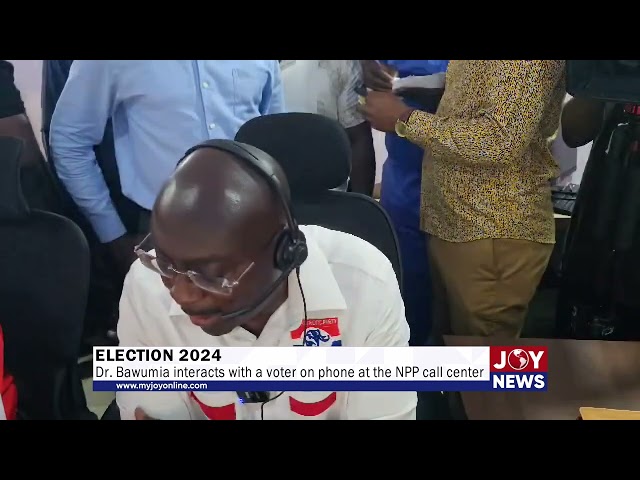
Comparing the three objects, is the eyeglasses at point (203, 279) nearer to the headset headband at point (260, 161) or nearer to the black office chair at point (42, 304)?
the headset headband at point (260, 161)

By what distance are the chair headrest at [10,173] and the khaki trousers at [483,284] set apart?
86 cm

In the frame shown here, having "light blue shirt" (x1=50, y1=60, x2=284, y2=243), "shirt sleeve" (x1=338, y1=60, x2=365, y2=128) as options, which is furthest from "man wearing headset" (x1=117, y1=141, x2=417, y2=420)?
"shirt sleeve" (x1=338, y1=60, x2=365, y2=128)

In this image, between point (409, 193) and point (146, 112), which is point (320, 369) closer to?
point (409, 193)

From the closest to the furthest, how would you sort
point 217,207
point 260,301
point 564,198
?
point 217,207 < point 260,301 < point 564,198

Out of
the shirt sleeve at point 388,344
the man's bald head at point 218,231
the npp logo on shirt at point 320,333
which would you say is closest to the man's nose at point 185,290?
the man's bald head at point 218,231

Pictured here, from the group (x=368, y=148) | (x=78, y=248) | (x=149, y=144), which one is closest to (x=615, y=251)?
(x=368, y=148)

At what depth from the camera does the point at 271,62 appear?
1.18 m

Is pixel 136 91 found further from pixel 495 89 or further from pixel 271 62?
pixel 495 89

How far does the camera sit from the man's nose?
3.60 feet

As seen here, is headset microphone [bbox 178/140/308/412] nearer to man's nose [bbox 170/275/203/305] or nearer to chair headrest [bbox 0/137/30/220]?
man's nose [bbox 170/275/203/305]

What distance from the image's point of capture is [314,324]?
1.22 m

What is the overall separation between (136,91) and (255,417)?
0.71 m

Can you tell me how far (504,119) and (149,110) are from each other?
694mm


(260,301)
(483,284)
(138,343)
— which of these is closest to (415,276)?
(483,284)
